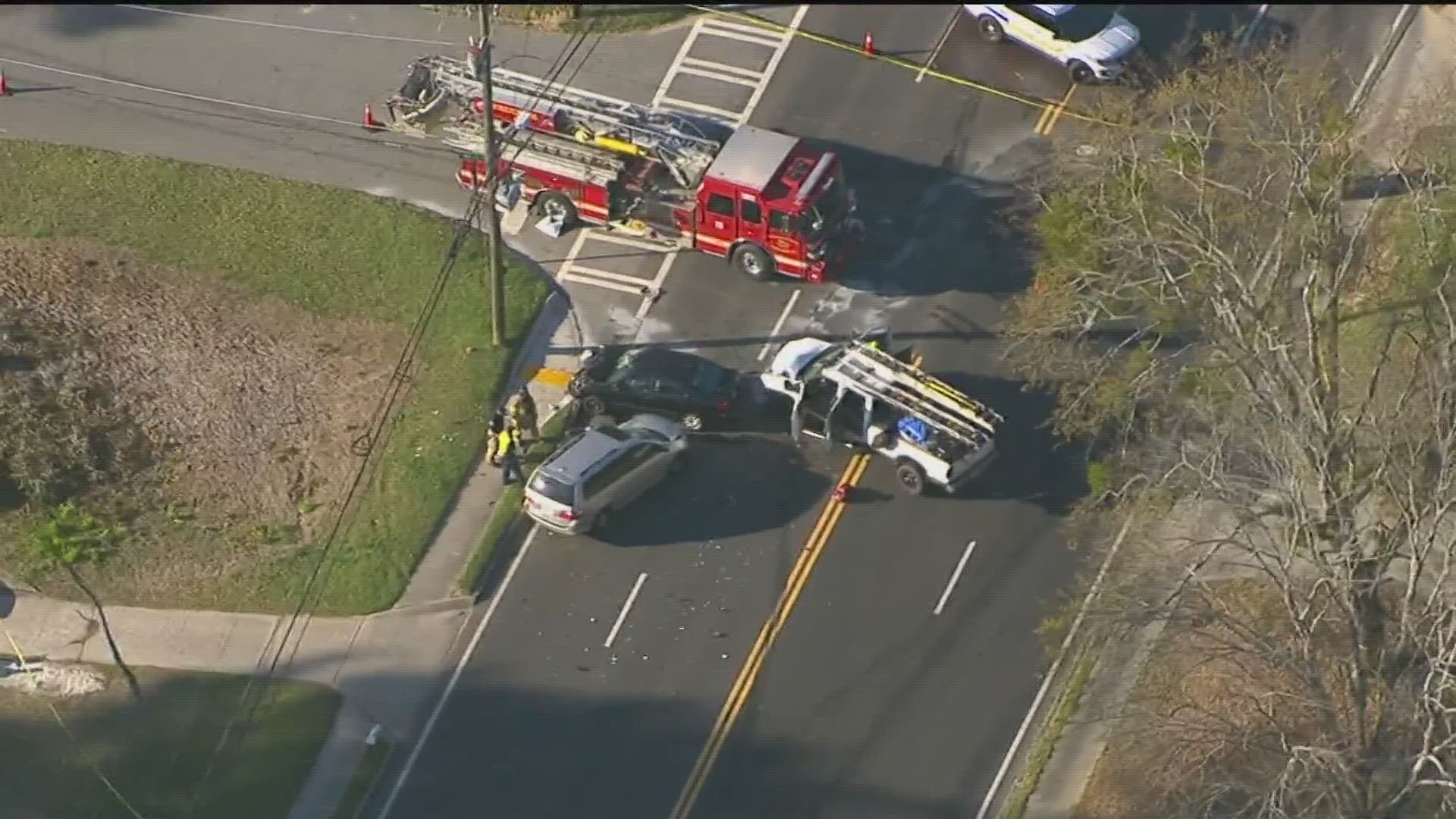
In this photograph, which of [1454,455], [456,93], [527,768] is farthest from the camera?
[456,93]

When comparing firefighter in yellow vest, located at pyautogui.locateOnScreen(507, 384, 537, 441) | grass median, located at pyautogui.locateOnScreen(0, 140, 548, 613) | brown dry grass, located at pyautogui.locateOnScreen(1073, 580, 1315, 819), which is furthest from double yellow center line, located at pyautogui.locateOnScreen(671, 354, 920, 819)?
grass median, located at pyautogui.locateOnScreen(0, 140, 548, 613)

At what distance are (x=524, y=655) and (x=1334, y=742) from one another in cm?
1291

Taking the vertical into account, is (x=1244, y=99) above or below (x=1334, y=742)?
above

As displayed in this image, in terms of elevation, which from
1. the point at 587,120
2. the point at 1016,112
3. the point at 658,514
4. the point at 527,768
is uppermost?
the point at 1016,112

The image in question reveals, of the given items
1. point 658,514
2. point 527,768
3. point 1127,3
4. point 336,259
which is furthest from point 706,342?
point 1127,3

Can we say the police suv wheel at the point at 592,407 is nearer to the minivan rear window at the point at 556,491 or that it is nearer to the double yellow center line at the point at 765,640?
the minivan rear window at the point at 556,491

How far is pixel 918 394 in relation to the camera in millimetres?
36250

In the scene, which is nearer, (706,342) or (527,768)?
(527,768)

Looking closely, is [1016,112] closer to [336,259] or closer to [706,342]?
[706,342]

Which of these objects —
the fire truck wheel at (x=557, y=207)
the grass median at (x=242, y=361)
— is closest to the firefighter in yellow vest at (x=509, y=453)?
the grass median at (x=242, y=361)

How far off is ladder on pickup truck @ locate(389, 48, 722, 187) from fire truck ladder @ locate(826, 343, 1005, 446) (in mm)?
5843

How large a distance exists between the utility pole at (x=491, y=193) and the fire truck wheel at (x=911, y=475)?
7.80 m

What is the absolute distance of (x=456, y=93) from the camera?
42.7 m

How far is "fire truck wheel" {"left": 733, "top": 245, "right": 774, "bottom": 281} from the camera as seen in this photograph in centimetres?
3988
